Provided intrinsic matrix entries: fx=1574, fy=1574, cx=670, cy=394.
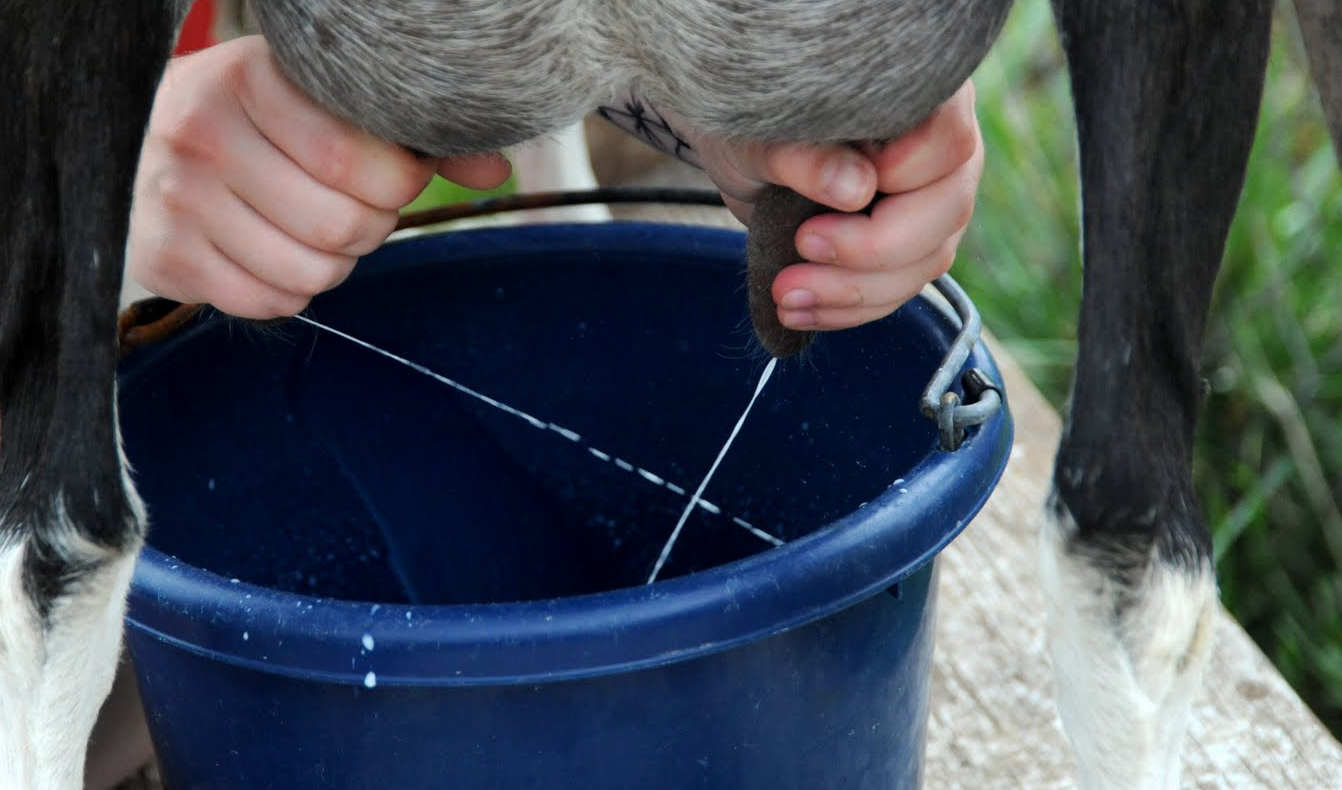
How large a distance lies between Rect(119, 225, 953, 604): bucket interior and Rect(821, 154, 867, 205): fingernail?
21 cm

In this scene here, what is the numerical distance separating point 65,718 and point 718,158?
45 cm

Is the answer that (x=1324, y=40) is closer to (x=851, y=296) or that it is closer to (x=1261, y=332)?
(x=851, y=296)

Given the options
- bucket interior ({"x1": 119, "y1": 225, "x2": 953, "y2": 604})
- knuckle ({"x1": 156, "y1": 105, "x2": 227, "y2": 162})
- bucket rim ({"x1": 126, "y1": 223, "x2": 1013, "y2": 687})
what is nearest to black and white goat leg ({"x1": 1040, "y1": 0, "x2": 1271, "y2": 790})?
bucket rim ({"x1": 126, "y1": 223, "x2": 1013, "y2": 687})

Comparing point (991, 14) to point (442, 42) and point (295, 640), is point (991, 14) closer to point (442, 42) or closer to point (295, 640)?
point (442, 42)

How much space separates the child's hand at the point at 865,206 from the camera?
0.80 meters

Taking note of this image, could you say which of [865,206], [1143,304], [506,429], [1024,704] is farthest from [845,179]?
[1024,704]

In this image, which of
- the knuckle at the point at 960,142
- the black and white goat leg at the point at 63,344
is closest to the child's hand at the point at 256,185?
the black and white goat leg at the point at 63,344

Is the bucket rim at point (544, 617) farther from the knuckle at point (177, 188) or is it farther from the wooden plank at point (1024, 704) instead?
the wooden plank at point (1024, 704)

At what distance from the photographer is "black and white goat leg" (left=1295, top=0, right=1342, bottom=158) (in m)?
0.87

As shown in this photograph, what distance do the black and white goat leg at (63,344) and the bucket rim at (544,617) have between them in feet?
0.18

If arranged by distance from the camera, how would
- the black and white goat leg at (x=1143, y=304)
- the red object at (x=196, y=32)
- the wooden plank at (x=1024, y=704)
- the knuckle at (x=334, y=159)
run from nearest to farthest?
the black and white goat leg at (x=1143, y=304), the knuckle at (x=334, y=159), the wooden plank at (x=1024, y=704), the red object at (x=196, y=32)

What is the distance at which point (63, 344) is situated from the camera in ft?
2.21

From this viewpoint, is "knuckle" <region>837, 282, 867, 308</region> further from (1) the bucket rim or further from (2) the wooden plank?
(2) the wooden plank

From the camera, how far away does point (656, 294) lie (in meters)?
1.12
